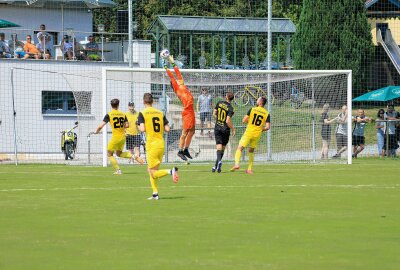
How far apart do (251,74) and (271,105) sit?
5.63ft

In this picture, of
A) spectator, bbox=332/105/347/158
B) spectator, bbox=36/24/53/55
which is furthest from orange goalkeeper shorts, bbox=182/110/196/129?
spectator, bbox=36/24/53/55

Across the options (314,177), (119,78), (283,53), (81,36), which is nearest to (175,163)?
(119,78)

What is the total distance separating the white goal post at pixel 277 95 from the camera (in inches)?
1188

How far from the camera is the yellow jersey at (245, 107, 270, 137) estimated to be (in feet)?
78.7

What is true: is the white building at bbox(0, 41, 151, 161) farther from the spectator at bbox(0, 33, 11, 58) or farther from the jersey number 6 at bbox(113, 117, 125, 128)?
the jersey number 6 at bbox(113, 117, 125, 128)

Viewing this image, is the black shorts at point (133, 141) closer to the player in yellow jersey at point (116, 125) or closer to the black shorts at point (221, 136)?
the black shorts at point (221, 136)

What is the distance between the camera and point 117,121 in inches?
940

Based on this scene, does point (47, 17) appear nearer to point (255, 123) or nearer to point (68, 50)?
point (68, 50)

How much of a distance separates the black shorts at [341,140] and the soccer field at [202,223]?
8260 millimetres

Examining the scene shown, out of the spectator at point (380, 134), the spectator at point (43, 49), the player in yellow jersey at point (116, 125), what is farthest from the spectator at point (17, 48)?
the player in yellow jersey at point (116, 125)

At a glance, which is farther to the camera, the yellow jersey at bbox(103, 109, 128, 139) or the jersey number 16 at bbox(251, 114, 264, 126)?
the jersey number 16 at bbox(251, 114, 264, 126)

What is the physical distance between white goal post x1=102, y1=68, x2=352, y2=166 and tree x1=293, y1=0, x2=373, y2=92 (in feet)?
50.4

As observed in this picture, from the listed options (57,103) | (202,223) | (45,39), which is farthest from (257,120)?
(45,39)

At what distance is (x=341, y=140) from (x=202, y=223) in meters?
18.2
